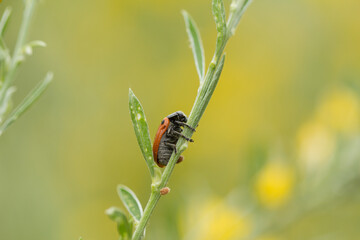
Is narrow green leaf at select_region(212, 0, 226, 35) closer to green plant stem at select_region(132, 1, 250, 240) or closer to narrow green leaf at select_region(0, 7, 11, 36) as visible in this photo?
green plant stem at select_region(132, 1, 250, 240)

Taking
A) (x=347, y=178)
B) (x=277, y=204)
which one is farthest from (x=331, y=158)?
(x=277, y=204)

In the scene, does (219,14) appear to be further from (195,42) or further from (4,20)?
(4,20)

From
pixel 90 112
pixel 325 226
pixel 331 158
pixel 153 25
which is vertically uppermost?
pixel 153 25

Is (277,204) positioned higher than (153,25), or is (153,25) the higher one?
(153,25)

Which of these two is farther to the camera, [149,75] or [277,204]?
[149,75]

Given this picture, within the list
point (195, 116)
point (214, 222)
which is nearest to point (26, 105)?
point (195, 116)

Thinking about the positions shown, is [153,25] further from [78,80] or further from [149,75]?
[78,80]

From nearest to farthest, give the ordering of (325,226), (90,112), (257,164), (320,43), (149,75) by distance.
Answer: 1. (257,164)
2. (325,226)
3. (90,112)
4. (149,75)
5. (320,43)

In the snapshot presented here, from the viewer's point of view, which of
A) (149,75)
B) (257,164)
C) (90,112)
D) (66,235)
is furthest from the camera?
(149,75)
